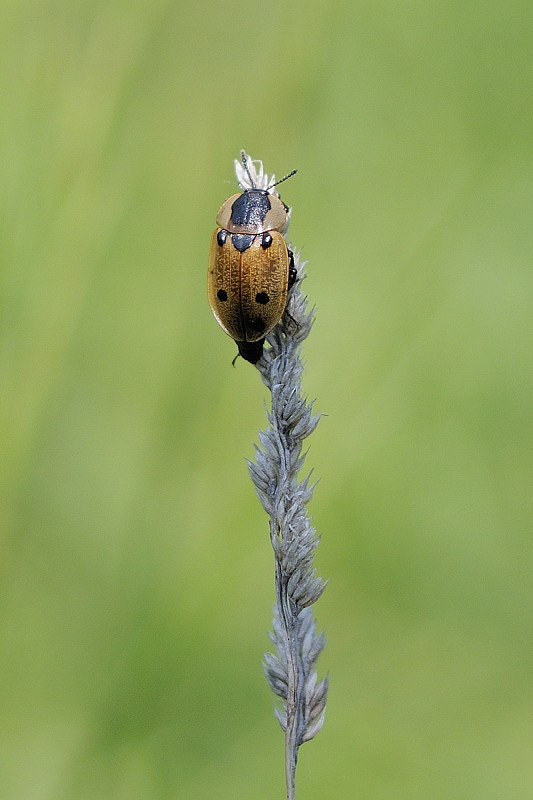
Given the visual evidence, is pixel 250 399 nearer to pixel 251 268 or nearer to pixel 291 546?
pixel 251 268

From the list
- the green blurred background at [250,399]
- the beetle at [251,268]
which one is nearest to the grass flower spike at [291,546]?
the beetle at [251,268]

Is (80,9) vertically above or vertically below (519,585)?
above

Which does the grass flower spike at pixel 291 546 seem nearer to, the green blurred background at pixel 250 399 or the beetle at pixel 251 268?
the beetle at pixel 251 268

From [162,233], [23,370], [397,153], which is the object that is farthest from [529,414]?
[23,370]

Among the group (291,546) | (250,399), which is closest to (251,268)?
(250,399)

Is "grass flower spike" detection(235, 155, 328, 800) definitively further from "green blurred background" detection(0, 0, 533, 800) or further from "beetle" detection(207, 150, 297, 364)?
"green blurred background" detection(0, 0, 533, 800)

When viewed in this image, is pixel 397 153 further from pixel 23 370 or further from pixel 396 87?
pixel 23 370
